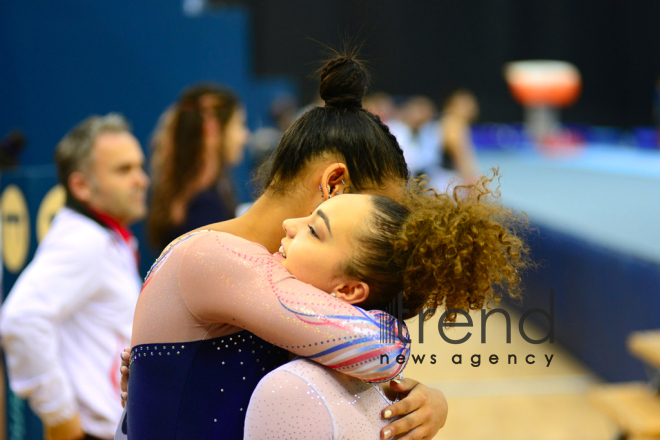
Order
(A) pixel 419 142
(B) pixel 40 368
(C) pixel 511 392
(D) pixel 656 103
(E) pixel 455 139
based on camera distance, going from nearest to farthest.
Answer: (B) pixel 40 368 → (C) pixel 511 392 → (E) pixel 455 139 → (A) pixel 419 142 → (D) pixel 656 103

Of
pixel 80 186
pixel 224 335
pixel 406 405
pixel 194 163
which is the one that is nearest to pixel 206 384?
pixel 224 335

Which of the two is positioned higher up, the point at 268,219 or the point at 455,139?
the point at 268,219

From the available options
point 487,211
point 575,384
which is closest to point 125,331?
point 487,211

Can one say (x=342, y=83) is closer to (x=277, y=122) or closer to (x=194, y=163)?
(x=194, y=163)

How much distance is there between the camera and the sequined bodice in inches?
36.1

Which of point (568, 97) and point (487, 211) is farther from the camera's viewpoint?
point (568, 97)

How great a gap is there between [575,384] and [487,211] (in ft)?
11.8

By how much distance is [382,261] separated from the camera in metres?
0.92

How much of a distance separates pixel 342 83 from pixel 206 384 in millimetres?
553

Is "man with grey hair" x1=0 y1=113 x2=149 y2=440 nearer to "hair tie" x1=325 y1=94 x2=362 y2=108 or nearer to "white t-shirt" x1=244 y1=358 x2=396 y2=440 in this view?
"hair tie" x1=325 y1=94 x2=362 y2=108

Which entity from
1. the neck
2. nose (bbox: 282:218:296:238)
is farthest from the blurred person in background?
nose (bbox: 282:218:296:238)

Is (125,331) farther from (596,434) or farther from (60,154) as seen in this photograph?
(596,434)

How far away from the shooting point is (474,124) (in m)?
16.2

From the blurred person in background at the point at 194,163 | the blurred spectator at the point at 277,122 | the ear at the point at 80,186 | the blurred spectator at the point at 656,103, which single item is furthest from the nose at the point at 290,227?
the blurred spectator at the point at 656,103
